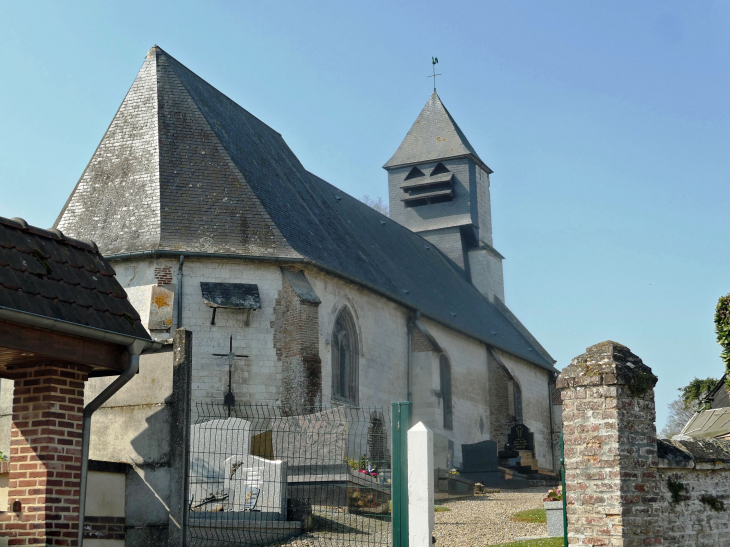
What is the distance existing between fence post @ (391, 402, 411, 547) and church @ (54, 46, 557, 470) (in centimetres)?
993

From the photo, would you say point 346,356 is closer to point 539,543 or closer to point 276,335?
point 276,335

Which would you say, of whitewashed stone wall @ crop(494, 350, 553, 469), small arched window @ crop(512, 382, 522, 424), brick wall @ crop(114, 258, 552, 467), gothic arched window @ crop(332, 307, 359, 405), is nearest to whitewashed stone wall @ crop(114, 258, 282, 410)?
brick wall @ crop(114, 258, 552, 467)

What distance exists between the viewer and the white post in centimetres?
642

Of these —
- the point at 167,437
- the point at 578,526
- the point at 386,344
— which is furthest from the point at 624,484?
the point at 386,344

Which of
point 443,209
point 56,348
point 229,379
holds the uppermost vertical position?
point 443,209

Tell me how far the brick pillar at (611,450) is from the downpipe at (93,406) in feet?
9.97

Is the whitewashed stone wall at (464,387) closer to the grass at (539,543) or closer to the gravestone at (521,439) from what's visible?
the gravestone at (521,439)

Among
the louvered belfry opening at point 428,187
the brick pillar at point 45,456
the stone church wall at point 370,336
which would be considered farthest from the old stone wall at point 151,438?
the louvered belfry opening at point 428,187

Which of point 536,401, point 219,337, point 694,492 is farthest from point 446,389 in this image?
point 694,492

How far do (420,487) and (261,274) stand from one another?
36.9 feet

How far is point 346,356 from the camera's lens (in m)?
19.4

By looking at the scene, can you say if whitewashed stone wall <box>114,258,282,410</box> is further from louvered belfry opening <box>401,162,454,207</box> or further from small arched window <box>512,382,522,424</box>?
louvered belfry opening <box>401,162,454,207</box>

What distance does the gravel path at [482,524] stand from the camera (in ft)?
32.8

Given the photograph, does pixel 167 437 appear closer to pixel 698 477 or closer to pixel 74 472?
pixel 74 472
